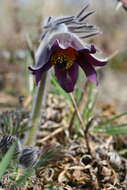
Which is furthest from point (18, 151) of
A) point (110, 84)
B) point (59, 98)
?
point (110, 84)

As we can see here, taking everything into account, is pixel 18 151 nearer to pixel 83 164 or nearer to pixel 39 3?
pixel 83 164

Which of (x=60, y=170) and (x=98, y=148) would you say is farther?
(x=98, y=148)

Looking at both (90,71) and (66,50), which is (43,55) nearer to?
(66,50)

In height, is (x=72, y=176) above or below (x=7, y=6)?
below

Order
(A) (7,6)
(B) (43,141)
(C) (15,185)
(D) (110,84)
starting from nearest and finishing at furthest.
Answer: (C) (15,185)
(B) (43,141)
(D) (110,84)
(A) (7,6)

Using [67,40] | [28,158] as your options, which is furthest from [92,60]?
[28,158]

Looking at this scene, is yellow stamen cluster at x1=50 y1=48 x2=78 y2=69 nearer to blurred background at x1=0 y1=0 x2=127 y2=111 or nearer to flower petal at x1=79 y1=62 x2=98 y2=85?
flower petal at x1=79 y1=62 x2=98 y2=85

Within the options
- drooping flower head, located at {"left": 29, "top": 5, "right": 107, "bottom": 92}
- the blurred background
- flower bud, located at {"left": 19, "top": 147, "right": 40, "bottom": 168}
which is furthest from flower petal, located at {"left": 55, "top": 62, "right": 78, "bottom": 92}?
the blurred background
